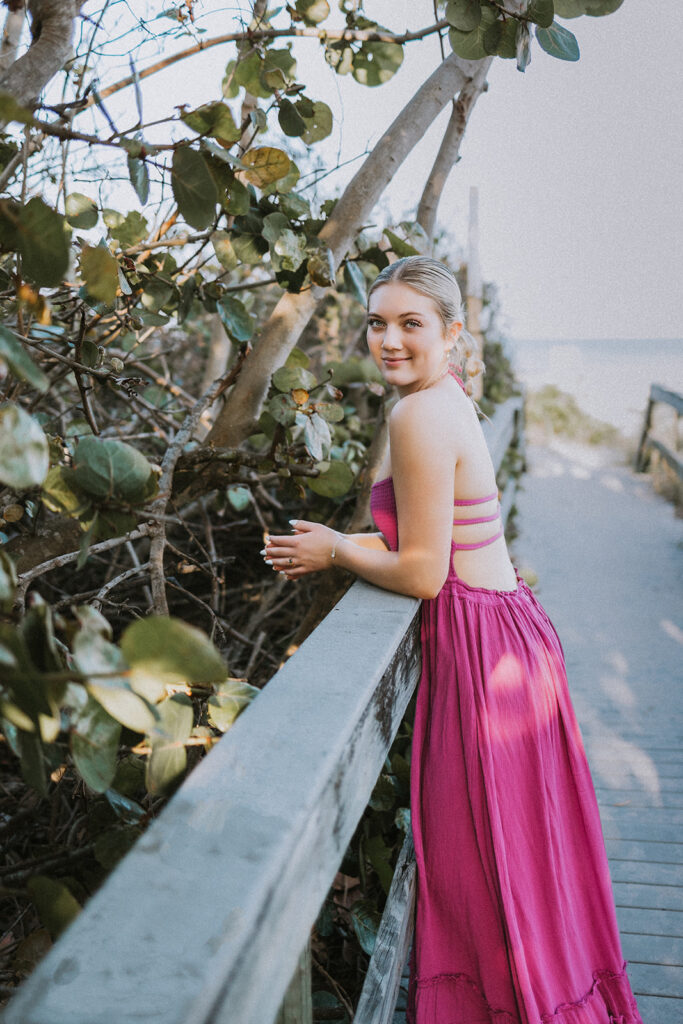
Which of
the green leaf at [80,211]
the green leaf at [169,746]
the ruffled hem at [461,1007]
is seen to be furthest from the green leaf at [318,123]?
the ruffled hem at [461,1007]

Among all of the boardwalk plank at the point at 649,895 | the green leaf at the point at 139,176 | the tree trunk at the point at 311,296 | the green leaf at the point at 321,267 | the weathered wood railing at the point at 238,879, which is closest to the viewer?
the weathered wood railing at the point at 238,879

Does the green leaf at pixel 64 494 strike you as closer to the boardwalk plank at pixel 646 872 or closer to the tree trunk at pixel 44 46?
the tree trunk at pixel 44 46

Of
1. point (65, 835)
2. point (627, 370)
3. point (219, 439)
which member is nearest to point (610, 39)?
point (219, 439)

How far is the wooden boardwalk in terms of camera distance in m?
1.81

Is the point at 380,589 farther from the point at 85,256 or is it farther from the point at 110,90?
the point at 110,90

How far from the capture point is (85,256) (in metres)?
0.71

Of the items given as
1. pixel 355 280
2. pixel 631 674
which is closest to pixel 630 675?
pixel 631 674

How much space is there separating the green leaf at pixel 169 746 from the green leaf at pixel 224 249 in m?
1.15

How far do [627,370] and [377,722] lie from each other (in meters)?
40.1

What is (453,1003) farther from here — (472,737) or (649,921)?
(649,921)

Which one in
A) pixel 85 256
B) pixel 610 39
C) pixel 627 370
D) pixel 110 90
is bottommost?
pixel 627 370

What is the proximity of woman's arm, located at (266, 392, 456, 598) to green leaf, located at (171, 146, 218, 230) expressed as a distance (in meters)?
0.52

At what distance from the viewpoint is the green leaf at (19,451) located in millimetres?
620

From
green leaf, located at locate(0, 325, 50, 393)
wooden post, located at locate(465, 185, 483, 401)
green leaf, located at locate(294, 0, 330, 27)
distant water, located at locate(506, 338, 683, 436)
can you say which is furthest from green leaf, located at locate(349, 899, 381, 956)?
distant water, located at locate(506, 338, 683, 436)
